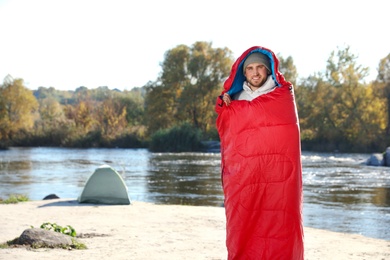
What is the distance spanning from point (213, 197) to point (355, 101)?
31439 millimetres

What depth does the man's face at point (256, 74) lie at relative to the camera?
5031mm

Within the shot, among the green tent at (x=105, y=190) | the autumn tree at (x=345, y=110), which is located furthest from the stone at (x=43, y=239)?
the autumn tree at (x=345, y=110)

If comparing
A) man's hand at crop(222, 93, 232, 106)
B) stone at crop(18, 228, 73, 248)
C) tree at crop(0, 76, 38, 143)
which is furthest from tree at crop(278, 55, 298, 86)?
man's hand at crop(222, 93, 232, 106)

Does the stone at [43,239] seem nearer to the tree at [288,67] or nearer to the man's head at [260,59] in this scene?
the man's head at [260,59]

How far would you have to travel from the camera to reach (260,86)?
5.10 meters

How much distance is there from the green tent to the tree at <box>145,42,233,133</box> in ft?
140

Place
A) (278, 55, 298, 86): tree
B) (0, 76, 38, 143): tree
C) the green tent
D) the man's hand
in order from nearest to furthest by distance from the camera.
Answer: the man's hand → the green tent → (278, 55, 298, 86): tree → (0, 76, 38, 143): tree

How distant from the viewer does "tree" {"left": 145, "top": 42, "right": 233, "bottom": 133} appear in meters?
56.7

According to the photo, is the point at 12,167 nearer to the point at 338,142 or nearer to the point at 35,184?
the point at 35,184

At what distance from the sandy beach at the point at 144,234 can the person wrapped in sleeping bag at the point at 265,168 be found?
2.65 metres

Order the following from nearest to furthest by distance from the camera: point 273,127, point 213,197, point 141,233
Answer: point 273,127 < point 141,233 < point 213,197

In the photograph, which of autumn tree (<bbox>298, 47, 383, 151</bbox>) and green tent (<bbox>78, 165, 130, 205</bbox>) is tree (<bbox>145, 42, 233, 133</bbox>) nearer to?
autumn tree (<bbox>298, 47, 383, 151</bbox>)

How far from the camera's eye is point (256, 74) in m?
5.05

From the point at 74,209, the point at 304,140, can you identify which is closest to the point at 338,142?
the point at 304,140
